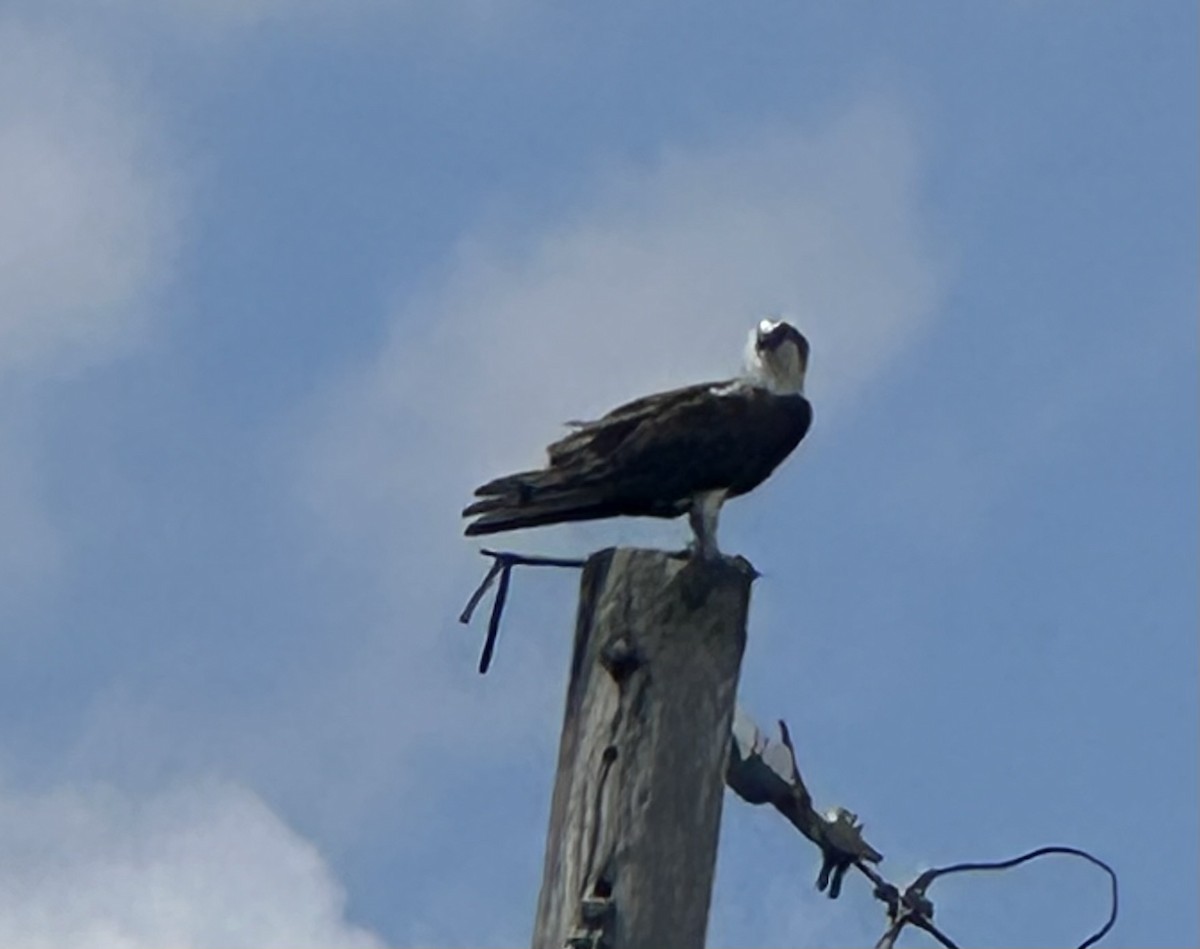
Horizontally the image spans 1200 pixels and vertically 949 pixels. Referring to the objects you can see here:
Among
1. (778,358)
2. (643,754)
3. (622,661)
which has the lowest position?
(643,754)

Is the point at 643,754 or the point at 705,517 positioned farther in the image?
the point at 705,517

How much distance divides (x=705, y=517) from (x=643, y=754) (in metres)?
0.91

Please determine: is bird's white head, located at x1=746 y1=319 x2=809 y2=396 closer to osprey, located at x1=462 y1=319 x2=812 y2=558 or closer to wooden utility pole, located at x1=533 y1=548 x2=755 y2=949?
osprey, located at x1=462 y1=319 x2=812 y2=558

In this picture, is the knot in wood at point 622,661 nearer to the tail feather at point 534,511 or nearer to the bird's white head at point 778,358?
the tail feather at point 534,511

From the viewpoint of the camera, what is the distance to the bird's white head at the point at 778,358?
5332 millimetres

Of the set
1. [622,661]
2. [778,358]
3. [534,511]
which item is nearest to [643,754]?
[622,661]

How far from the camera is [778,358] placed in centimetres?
542

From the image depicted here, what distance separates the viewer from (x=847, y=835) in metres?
4.75

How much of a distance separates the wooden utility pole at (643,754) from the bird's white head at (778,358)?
123 centimetres

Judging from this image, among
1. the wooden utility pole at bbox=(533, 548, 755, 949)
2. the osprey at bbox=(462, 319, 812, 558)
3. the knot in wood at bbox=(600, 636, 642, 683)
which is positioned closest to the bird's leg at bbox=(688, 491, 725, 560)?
the osprey at bbox=(462, 319, 812, 558)

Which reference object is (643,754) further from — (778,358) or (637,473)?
(778,358)

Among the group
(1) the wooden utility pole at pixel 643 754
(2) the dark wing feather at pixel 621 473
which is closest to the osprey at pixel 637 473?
(2) the dark wing feather at pixel 621 473

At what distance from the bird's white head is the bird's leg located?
405 mm

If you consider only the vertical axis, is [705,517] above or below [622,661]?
above
